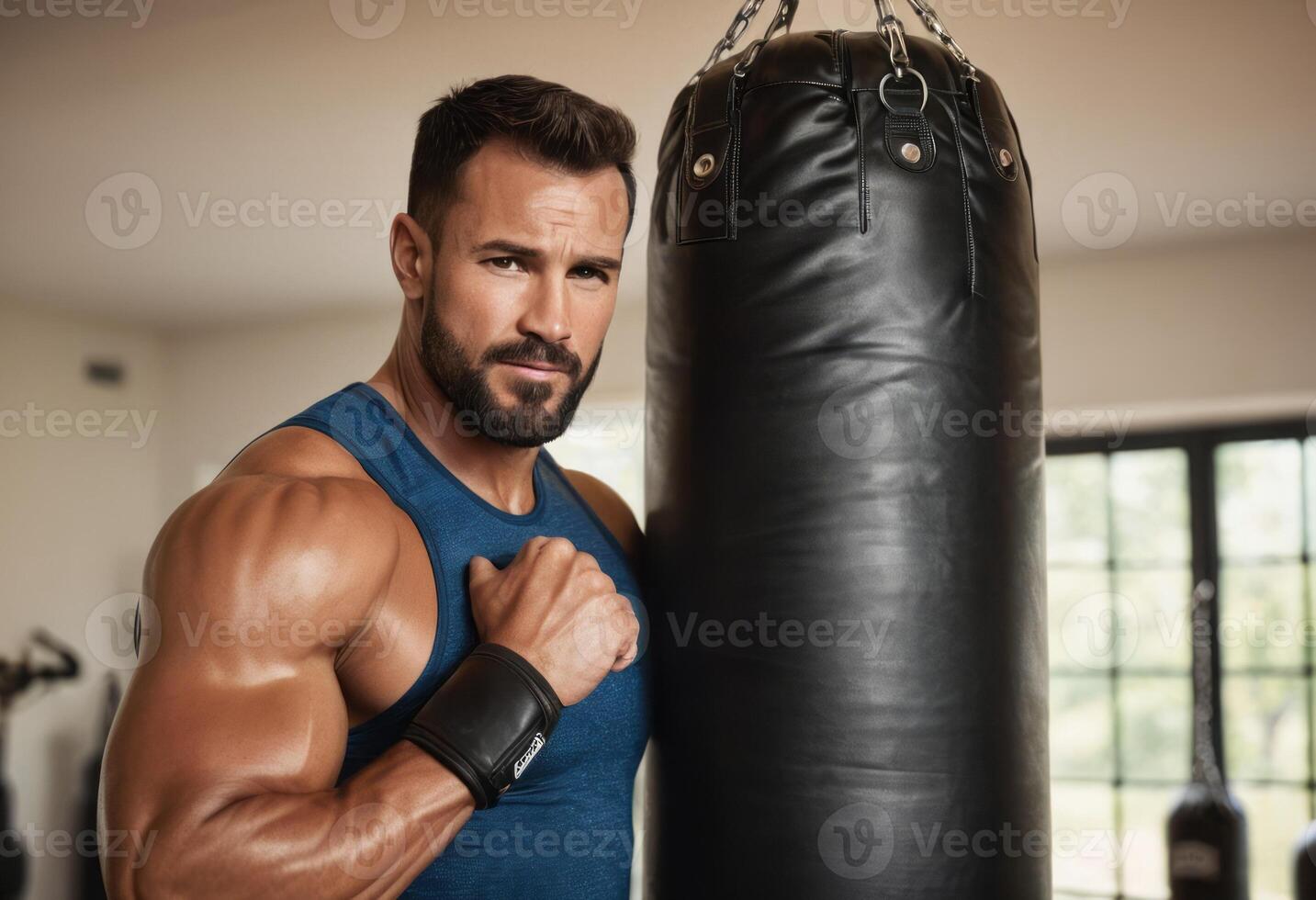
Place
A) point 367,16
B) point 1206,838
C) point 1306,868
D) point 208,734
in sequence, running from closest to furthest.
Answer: point 208,734, point 367,16, point 1306,868, point 1206,838

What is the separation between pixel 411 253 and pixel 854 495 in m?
0.61

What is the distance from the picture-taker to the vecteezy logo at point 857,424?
1.17 metres

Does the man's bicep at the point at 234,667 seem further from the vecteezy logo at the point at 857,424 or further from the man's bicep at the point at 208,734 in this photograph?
the vecteezy logo at the point at 857,424

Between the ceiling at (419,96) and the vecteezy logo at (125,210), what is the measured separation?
0.01m

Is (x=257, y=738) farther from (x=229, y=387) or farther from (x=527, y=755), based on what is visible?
(x=229, y=387)

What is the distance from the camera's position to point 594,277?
133cm

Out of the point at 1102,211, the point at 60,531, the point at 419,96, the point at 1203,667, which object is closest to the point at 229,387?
the point at 60,531

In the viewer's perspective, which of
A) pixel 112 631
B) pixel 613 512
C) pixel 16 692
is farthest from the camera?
pixel 112 631

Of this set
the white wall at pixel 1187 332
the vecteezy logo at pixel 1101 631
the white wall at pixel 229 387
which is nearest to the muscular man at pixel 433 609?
the white wall at pixel 1187 332

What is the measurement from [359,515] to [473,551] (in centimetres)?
21

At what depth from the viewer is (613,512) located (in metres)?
1.66

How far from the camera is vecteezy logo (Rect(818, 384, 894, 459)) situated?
1.17 meters

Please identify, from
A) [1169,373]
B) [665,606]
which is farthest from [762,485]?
[1169,373]

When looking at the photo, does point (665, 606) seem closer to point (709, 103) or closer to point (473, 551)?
point (473, 551)
